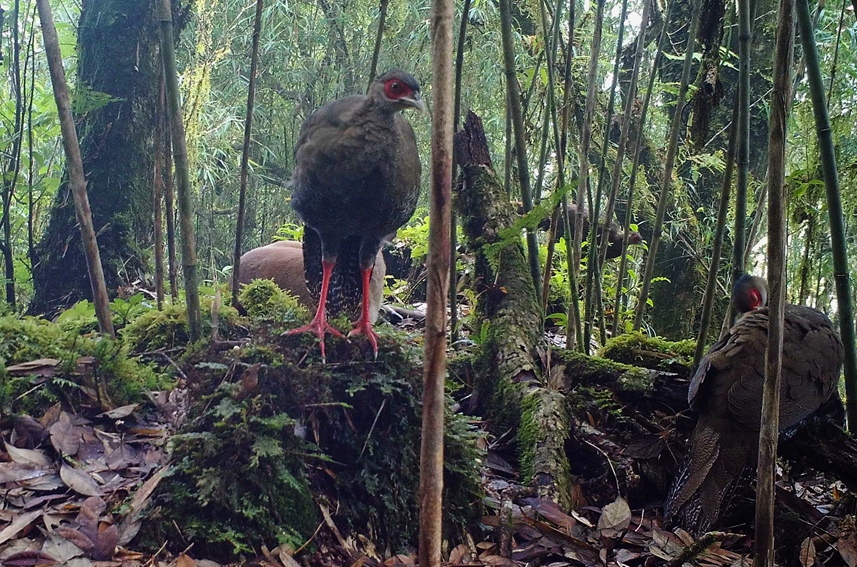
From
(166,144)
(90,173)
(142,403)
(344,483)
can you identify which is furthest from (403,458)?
(90,173)

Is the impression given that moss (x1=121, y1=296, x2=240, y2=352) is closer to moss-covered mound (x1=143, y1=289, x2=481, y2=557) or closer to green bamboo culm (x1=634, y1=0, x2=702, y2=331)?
moss-covered mound (x1=143, y1=289, x2=481, y2=557)

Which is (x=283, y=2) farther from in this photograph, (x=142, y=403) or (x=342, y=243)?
(x=142, y=403)

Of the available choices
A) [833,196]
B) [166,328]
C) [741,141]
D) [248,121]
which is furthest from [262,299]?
[833,196]

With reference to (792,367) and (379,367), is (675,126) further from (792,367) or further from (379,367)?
(379,367)

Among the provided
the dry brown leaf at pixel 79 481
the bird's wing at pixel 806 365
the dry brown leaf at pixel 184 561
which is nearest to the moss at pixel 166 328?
the dry brown leaf at pixel 79 481

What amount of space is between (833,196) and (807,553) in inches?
52.7

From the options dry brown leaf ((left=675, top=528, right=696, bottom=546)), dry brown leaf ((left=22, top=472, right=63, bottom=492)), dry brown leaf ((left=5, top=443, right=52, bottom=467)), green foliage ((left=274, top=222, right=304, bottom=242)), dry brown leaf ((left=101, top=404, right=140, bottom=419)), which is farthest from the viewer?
green foliage ((left=274, top=222, right=304, bottom=242))

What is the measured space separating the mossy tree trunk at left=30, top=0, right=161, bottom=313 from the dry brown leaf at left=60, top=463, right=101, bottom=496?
2.53 metres

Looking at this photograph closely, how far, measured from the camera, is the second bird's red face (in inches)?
123

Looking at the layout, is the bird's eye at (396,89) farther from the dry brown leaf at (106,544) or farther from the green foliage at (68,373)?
the dry brown leaf at (106,544)

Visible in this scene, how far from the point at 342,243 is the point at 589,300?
1.50 m

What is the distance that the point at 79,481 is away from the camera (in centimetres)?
222

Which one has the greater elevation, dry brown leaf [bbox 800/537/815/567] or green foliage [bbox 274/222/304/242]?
green foliage [bbox 274/222/304/242]

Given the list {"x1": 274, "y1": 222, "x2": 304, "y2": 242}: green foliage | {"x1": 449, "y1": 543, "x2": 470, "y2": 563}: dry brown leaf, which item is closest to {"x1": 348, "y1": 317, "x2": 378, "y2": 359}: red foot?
{"x1": 449, "y1": 543, "x2": 470, "y2": 563}: dry brown leaf
